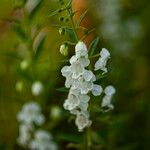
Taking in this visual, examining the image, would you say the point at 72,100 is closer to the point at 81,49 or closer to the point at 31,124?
the point at 81,49

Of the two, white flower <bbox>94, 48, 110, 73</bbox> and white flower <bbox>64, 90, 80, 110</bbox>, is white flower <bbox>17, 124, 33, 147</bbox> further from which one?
white flower <bbox>94, 48, 110, 73</bbox>

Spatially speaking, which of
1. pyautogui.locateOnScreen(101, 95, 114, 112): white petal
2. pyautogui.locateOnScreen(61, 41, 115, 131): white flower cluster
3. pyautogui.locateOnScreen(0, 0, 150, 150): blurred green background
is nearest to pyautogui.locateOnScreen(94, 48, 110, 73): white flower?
pyautogui.locateOnScreen(61, 41, 115, 131): white flower cluster

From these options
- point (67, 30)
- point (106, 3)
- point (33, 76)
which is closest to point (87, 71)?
point (67, 30)

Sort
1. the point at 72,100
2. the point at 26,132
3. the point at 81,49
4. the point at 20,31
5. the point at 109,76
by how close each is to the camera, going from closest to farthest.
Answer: the point at 81,49 < the point at 72,100 < the point at 20,31 < the point at 26,132 < the point at 109,76

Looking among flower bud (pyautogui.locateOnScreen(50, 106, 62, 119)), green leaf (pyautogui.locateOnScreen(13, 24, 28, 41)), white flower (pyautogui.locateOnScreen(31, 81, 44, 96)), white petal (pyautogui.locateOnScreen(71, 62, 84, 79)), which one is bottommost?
white petal (pyautogui.locateOnScreen(71, 62, 84, 79))

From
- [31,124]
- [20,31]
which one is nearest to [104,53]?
[20,31]

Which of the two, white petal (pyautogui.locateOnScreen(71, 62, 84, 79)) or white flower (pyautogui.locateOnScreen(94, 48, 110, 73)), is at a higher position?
white flower (pyautogui.locateOnScreen(94, 48, 110, 73))

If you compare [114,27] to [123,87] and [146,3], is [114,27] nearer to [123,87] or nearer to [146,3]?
[146,3]
